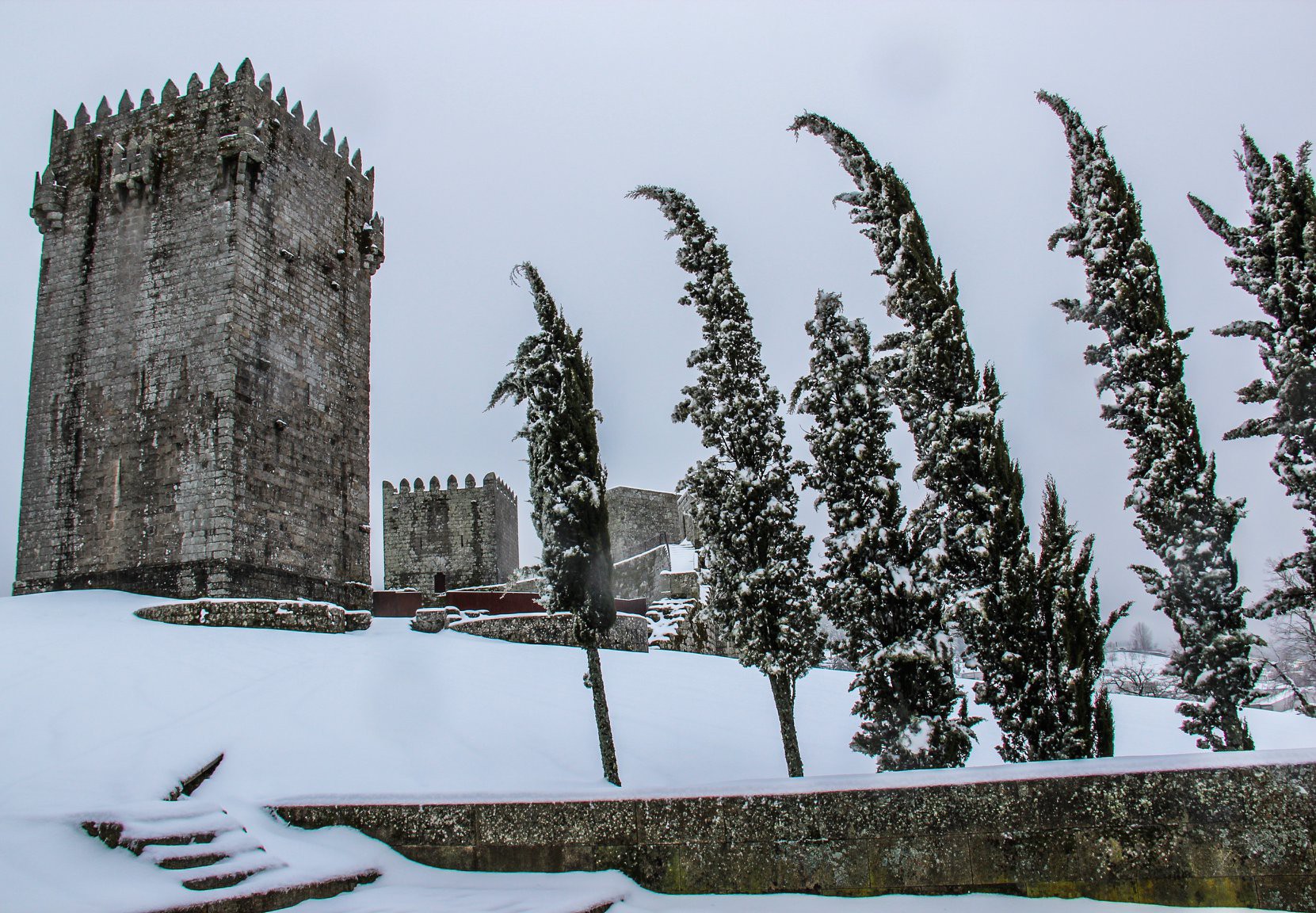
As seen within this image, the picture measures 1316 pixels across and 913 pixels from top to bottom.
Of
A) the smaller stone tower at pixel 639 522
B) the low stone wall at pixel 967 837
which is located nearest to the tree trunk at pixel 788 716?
the low stone wall at pixel 967 837

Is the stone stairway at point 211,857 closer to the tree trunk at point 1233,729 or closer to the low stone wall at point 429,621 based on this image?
the tree trunk at point 1233,729

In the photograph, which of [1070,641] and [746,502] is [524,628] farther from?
[1070,641]

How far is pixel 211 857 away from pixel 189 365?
48.1ft

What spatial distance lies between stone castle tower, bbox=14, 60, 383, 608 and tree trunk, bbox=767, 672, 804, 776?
1167 centimetres

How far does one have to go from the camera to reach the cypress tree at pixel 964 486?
746 cm

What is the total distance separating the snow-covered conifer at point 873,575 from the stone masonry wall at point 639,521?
28665mm

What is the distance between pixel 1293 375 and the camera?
26.8 feet

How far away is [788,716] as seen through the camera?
948cm

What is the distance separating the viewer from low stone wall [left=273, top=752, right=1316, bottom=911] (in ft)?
12.0

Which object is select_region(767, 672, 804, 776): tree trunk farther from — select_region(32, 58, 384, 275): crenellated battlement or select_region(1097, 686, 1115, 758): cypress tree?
select_region(32, 58, 384, 275): crenellated battlement

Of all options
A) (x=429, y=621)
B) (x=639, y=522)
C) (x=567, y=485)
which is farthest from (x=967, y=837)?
(x=639, y=522)

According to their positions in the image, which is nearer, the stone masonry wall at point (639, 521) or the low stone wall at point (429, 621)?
the low stone wall at point (429, 621)

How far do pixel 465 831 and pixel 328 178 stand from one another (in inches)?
783

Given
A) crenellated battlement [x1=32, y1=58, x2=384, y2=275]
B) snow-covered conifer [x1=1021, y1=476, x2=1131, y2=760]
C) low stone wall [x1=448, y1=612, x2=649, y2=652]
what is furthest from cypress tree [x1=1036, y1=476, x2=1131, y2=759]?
crenellated battlement [x1=32, y1=58, x2=384, y2=275]
